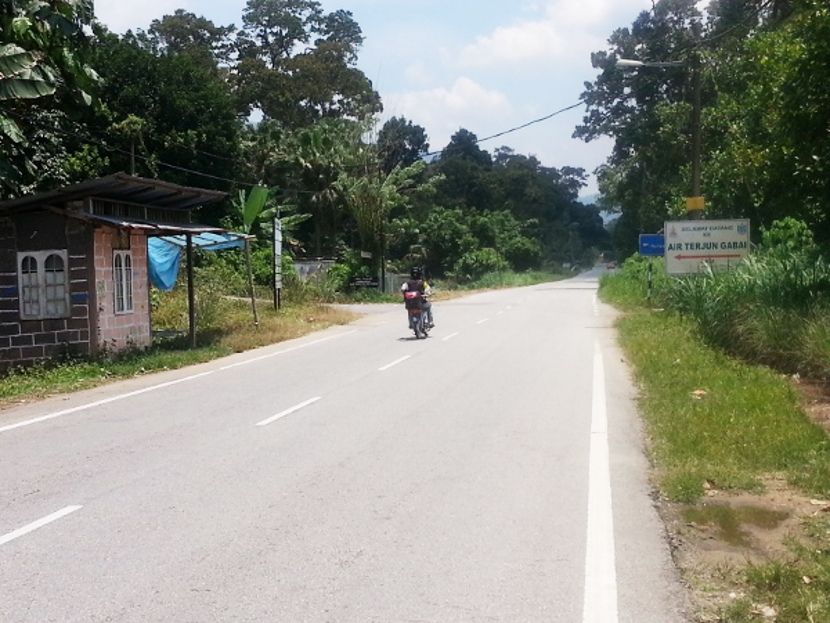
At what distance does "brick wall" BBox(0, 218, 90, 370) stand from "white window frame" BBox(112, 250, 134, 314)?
3.59 feet

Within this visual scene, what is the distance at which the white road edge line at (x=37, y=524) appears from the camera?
6425 mm

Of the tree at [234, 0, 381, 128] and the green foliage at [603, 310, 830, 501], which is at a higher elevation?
the tree at [234, 0, 381, 128]

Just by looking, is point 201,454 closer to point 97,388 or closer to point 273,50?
point 97,388

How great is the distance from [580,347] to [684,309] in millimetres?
4657

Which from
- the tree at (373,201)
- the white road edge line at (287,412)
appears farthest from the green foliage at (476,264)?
the white road edge line at (287,412)

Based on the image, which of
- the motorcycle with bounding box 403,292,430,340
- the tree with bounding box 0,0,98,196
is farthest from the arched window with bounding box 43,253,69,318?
the motorcycle with bounding box 403,292,430,340

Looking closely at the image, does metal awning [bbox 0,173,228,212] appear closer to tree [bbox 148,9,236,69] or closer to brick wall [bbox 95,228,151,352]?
brick wall [bbox 95,228,151,352]

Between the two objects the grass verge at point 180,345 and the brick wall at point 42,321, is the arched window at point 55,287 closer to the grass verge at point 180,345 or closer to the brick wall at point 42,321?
the brick wall at point 42,321

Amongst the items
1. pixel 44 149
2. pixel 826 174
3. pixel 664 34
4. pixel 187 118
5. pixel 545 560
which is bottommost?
pixel 545 560

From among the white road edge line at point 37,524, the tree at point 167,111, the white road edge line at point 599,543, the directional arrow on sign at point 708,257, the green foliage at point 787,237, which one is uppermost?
the tree at point 167,111

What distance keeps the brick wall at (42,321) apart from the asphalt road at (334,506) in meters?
4.30

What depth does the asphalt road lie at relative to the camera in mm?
5211

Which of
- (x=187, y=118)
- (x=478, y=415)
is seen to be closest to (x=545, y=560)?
(x=478, y=415)

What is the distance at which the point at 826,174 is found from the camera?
1562 centimetres
